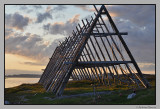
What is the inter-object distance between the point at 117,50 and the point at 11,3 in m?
11.1

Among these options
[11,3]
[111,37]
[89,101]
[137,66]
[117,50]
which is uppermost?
[11,3]

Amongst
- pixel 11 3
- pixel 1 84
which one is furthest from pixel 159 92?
pixel 11 3

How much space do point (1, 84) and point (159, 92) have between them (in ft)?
36.2

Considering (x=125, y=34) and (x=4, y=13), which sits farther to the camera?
(x=125, y=34)

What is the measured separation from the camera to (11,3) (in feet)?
48.7

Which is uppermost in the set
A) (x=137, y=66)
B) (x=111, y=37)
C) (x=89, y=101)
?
(x=111, y=37)

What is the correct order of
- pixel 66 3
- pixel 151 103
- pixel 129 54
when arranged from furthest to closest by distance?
1. pixel 129 54
2. pixel 66 3
3. pixel 151 103

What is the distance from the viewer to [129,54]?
20375 mm

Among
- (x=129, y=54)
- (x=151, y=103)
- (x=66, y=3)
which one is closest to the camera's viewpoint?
(x=151, y=103)

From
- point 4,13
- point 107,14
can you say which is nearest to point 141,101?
point 107,14

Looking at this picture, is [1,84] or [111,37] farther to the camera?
[111,37]

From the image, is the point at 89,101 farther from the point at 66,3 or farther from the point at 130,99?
the point at 66,3

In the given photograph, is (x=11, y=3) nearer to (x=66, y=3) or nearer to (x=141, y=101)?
(x=66, y=3)

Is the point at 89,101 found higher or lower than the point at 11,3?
lower
